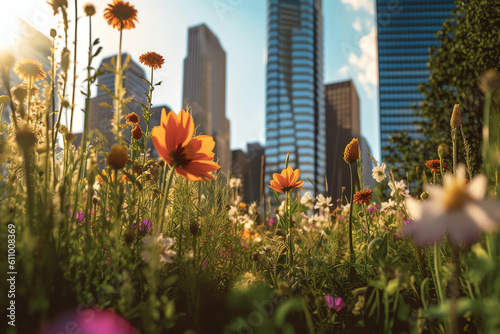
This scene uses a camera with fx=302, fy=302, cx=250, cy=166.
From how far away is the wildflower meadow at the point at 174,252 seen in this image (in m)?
0.45

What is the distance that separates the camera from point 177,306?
0.75 m

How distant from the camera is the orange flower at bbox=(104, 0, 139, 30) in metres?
0.96

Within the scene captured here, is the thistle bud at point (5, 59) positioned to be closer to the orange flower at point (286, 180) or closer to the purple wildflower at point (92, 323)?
the purple wildflower at point (92, 323)

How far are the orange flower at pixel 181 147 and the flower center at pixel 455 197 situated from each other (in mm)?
542

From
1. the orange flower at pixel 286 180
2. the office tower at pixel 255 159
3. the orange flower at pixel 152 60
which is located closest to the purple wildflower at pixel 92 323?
the orange flower at pixel 286 180

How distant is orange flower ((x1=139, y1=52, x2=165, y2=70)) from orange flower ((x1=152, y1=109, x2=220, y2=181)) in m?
0.65

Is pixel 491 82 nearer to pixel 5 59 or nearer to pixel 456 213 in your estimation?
pixel 456 213

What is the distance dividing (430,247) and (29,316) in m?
1.03

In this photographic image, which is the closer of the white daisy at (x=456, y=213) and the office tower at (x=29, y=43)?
the white daisy at (x=456, y=213)

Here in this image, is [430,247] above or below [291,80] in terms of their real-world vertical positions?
below

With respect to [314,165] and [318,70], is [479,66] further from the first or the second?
[318,70]

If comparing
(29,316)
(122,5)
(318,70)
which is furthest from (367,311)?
(318,70)

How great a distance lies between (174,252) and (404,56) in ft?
287

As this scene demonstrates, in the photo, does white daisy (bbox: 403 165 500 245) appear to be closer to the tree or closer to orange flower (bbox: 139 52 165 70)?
orange flower (bbox: 139 52 165 70)
